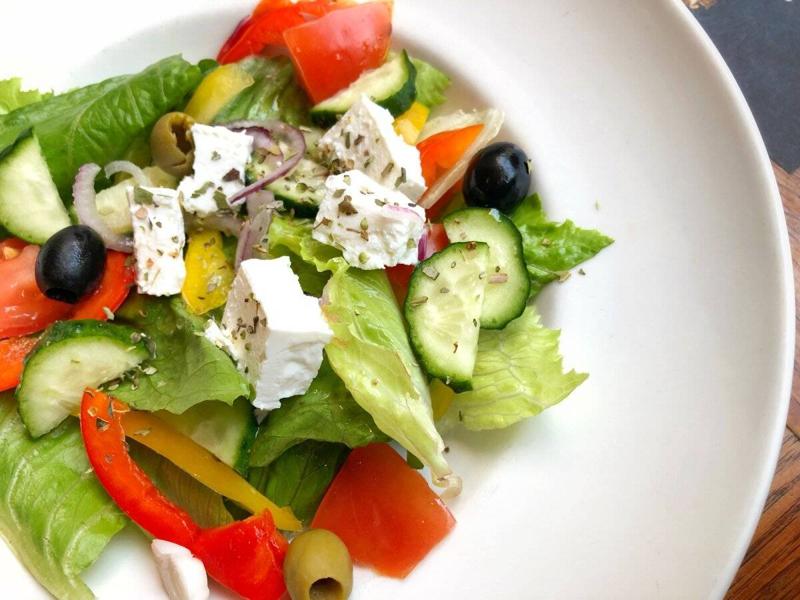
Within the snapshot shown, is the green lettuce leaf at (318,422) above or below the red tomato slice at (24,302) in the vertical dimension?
below

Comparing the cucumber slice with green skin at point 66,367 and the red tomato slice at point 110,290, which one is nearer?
the cucumber slice with green skin at point 66,367

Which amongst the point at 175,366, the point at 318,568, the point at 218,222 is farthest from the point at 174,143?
the point at 318,568

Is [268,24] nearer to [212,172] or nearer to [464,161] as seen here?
[212,172]

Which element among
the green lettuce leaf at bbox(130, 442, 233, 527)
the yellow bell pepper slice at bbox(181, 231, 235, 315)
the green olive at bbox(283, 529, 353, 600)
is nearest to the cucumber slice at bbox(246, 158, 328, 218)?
the yellow bell pepper slice at bbox(181, 231, 235, 315)

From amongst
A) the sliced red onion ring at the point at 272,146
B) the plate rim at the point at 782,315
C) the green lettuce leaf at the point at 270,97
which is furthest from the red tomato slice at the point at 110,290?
the plate rim at the point at 782,315

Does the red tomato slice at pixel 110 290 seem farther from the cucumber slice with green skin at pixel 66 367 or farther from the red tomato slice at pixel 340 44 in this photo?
the red tomato slice at pixel 340 44

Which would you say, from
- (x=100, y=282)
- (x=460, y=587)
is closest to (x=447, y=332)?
(x=460, y=587)
